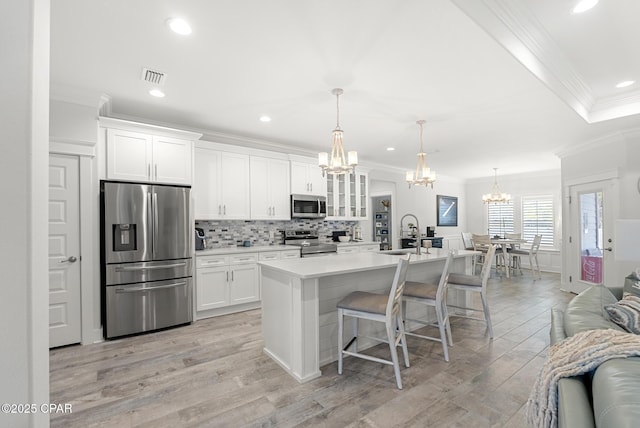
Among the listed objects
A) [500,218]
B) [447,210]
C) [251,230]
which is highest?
[447,210]

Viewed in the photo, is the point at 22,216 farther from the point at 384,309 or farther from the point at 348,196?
the point at 348,196

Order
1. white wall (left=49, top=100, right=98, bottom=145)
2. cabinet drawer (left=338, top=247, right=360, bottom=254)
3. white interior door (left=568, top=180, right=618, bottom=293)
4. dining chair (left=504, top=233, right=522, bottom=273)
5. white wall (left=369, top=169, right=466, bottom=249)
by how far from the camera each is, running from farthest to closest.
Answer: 1. dining chair (left=504, top=233, right=522, bottom=273)
2. white wall (left=369, top=169, right=466, bottom=249)
3. cabinet drawer (left=338, top=247, right=360, bottom=254)
4. white interior door (left=568, top=180, right=618, bottom=293)
5. white wall (left=49, top=100, right=98, bottom=145)

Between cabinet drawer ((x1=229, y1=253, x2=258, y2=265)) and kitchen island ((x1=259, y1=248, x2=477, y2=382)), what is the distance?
1.43 meters

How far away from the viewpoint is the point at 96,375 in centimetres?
247

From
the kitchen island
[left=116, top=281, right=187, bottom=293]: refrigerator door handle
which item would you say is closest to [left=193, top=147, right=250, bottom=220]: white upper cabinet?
[left=116, top=281, right=187, bottom=293]: refrigerator door handle

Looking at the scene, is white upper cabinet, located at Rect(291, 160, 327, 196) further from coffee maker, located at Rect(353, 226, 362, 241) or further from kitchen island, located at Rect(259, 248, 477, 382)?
kitchen island, located at Rect(259, 248, 477, 382)

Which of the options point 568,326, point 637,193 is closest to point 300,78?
point 568,326

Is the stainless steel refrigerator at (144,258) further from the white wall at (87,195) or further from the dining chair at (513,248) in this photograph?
the dining chair at (513,248)

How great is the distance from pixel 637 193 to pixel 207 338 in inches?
240

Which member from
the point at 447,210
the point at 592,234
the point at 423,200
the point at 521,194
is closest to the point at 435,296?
the point at 592,234

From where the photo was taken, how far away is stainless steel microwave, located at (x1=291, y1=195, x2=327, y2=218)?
200 inches

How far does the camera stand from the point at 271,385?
2.28 meters

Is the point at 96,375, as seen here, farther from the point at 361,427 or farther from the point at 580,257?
the point at 580,257

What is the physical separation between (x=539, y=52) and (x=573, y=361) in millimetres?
2589
